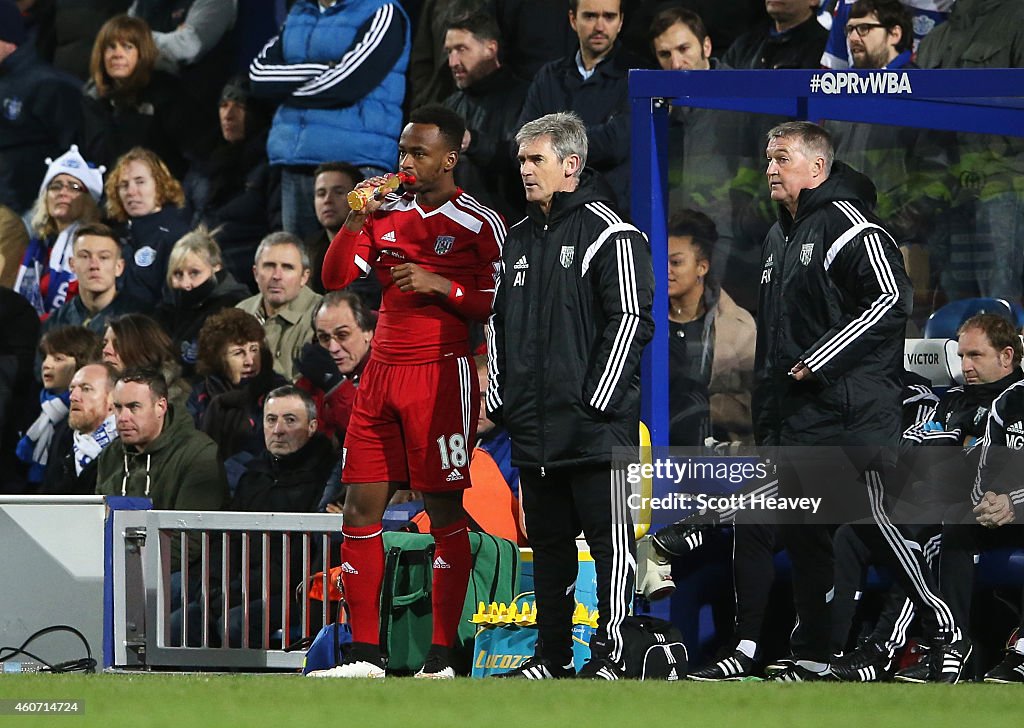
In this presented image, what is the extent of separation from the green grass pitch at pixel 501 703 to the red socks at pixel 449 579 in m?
0.77

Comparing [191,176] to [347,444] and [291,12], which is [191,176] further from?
[347,444]

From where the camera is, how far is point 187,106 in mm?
10719

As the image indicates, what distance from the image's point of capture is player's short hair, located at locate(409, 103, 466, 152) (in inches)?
253

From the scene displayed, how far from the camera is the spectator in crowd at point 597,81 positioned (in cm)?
855

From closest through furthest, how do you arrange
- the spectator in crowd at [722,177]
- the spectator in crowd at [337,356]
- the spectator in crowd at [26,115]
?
the spectator in crowd at [722,177]
the spectator in crowd at [337,356]
the spectator in crowd at [26,115]

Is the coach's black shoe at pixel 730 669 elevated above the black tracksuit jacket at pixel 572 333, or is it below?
below

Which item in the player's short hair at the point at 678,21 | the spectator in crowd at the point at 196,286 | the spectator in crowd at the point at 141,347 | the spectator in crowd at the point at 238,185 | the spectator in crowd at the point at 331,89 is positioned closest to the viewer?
the player's short hair at the point at 678,21

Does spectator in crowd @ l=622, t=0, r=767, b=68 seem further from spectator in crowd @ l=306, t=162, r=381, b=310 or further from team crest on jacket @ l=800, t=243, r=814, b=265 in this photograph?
team crest on jacket @ l=800, t=243, r=814, b=265

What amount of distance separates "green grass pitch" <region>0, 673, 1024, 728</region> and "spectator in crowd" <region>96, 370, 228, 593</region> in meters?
2.72

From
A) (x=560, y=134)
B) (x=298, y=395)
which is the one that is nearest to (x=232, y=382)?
(x=298, y=395)

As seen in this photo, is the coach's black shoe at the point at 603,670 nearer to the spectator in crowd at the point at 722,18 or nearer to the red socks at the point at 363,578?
the red socks at the point at 363,578

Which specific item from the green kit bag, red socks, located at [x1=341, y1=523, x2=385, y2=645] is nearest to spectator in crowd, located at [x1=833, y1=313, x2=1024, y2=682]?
the green kit bag

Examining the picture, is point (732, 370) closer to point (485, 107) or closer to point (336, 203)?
point (485, 107)

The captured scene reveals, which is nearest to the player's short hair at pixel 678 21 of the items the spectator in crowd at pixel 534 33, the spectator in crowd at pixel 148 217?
the spectator in crowd at pixel 534 33
